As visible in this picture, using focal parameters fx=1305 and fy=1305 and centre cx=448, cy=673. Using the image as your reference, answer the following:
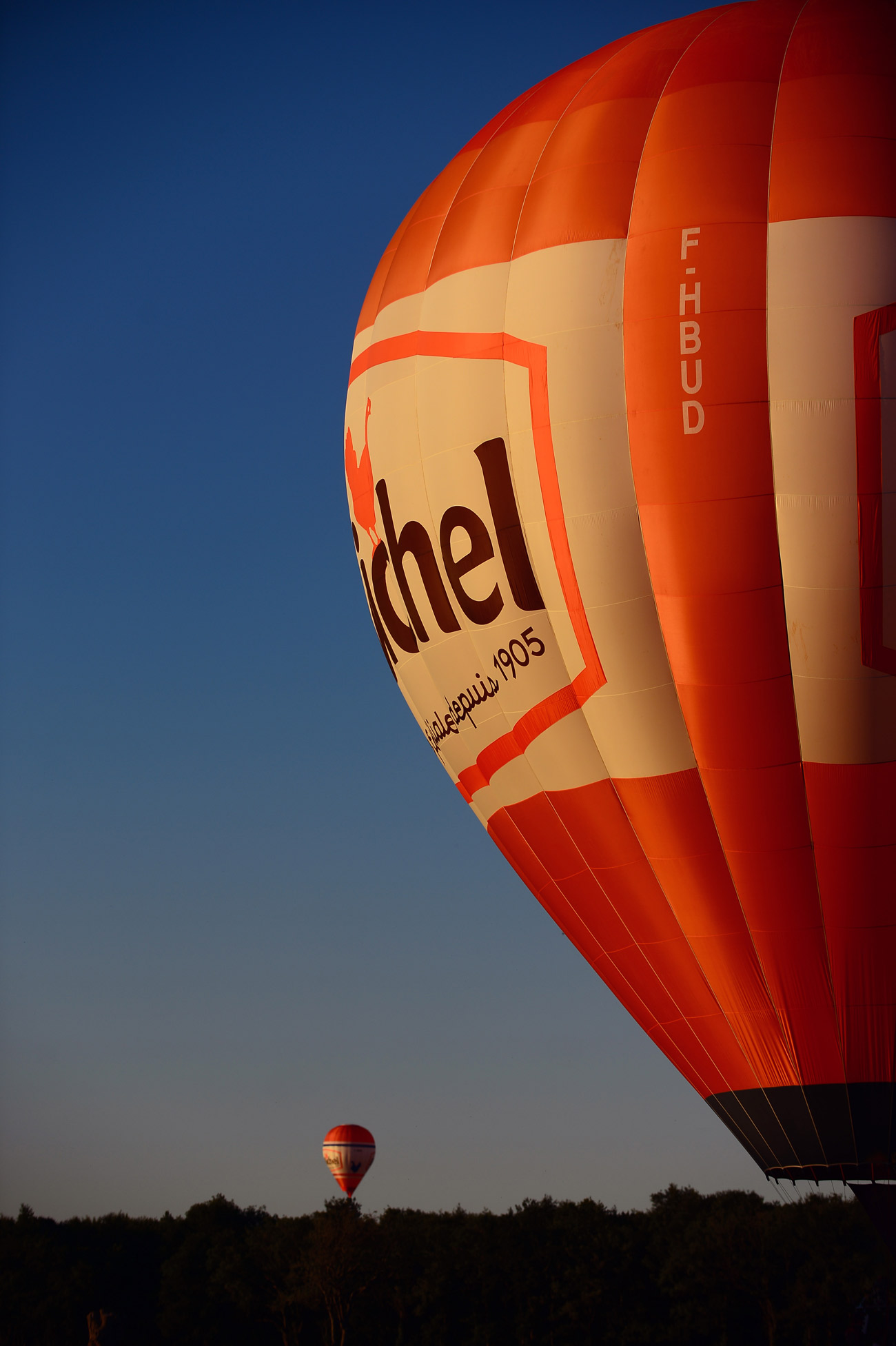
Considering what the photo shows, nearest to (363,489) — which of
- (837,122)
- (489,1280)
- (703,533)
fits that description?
(703,533)

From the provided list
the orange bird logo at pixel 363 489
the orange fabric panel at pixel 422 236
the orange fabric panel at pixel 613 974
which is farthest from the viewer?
the orange bird logo at pixel 363 489

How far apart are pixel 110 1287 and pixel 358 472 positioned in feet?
130

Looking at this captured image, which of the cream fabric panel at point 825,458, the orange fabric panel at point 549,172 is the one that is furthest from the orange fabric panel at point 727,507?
the orange fabric panel at point 549,172

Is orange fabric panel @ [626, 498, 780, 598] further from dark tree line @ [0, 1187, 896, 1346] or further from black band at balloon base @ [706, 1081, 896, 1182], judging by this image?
dark tree line @ [0, 1187, 896, 1346]

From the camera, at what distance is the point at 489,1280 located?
37.8 m

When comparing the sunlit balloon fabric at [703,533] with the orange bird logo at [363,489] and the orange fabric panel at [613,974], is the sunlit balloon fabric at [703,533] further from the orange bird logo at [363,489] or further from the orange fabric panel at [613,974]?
the orange bird logo at [363,489]

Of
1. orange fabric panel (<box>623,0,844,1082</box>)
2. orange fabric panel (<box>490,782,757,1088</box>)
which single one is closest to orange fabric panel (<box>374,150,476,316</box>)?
orange fabric panel (<box>623,0,844,1082</box>)

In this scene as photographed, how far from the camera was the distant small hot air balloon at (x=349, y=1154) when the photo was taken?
36.2m

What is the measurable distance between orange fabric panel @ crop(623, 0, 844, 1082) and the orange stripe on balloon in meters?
0.62

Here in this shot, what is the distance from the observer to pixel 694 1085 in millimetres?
10500

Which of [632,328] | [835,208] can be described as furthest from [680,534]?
[835,208]

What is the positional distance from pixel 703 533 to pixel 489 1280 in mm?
34087

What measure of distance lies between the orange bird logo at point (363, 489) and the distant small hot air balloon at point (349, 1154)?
2842 cm

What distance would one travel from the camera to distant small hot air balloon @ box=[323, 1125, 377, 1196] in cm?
3622
